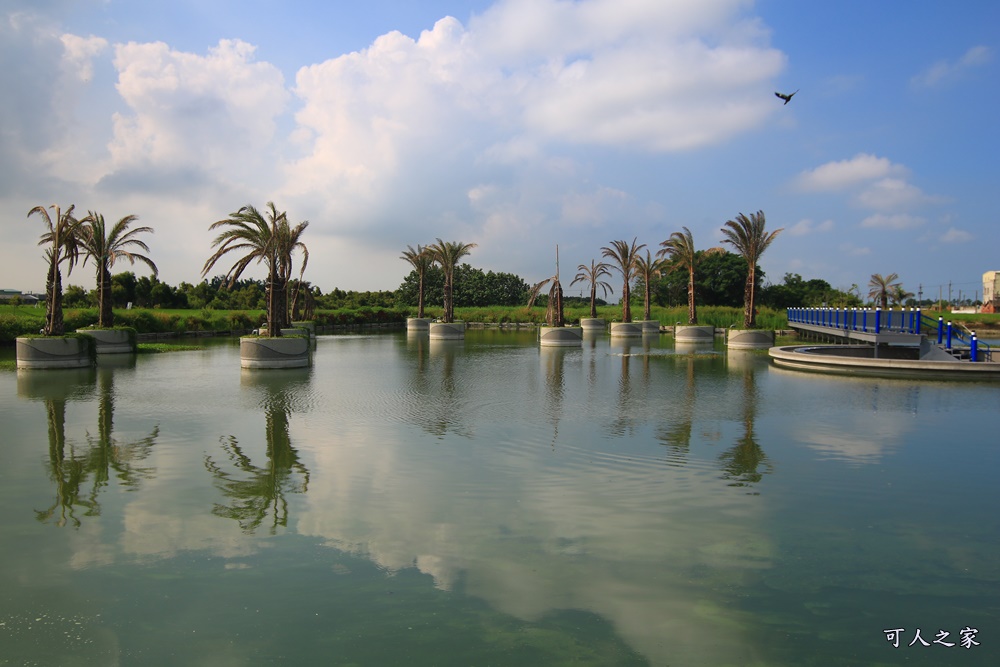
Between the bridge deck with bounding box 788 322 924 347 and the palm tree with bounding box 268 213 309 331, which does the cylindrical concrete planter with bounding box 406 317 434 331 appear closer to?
the palm tree with bounding box 268 213 309 331

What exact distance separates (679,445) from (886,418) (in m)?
5.51

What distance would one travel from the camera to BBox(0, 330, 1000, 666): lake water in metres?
5.18

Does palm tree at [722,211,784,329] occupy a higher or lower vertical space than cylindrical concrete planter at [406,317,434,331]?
higher

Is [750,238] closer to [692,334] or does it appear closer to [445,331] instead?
[692,334]

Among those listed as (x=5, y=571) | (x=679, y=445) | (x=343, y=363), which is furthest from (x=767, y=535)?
(x=343, y=363)

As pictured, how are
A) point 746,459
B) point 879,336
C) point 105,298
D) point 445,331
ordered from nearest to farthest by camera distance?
point 746,459, point 879,336, point 105,298, point 445,331

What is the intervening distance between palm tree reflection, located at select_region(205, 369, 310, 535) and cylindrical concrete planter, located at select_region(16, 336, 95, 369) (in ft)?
46.3

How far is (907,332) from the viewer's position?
86.4 feet

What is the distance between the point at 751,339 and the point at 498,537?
30603 mm

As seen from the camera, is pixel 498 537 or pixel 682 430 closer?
pixel 498 537

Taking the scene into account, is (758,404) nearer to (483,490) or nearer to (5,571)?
(483,490)

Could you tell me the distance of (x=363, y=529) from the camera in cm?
735

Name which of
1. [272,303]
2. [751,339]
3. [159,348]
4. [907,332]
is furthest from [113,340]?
[907,332]

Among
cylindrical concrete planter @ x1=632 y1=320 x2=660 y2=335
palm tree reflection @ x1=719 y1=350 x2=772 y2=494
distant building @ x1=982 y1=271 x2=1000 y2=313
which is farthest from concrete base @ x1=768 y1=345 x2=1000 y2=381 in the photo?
distant building @ x1=982 y1=271 x2=1000 y2=313
